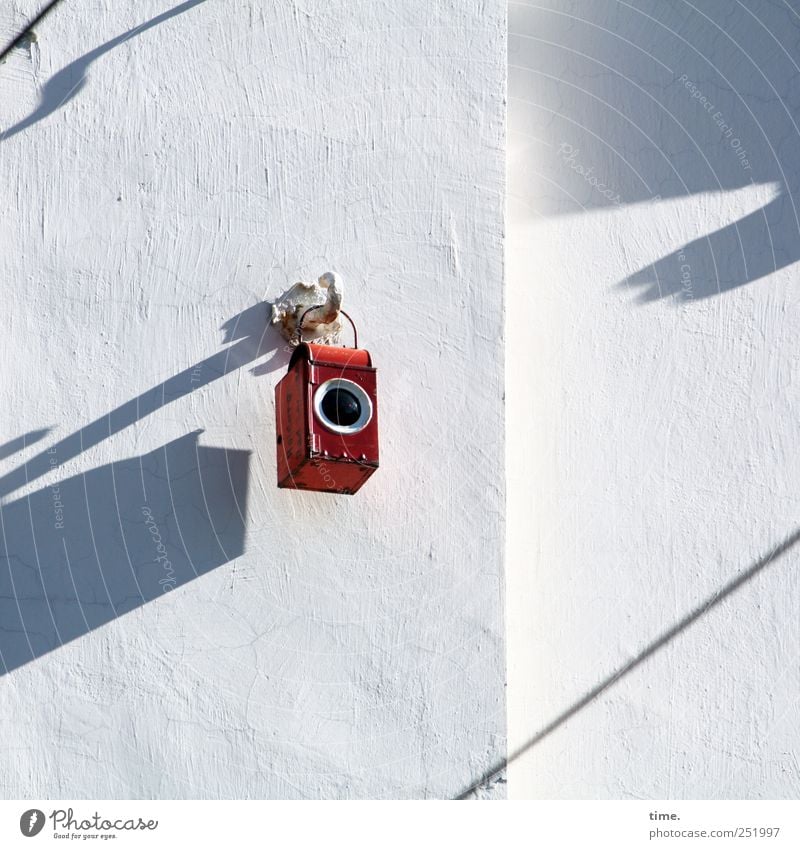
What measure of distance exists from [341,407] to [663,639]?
1.60 m

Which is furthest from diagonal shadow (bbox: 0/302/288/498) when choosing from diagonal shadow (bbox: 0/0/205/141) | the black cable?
the black cable

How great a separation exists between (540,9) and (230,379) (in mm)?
2133

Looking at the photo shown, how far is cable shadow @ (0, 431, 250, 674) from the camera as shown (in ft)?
17.0

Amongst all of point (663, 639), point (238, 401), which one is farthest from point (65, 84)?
point (663, 639)

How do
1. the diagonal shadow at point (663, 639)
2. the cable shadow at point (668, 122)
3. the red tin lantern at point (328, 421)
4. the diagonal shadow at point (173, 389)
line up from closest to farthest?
the red tin lantern at point (328, 421), the diagonal shadow at point (173, 389), the diagonal shadow at point (663, 639), the cable shadow at point (668, 122)

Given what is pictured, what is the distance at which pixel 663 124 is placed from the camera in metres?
6.48

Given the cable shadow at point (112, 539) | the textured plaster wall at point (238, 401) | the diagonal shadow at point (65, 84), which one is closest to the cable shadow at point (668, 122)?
the textured plaster wall at point (238, 401)

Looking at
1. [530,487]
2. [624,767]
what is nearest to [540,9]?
[530,487]

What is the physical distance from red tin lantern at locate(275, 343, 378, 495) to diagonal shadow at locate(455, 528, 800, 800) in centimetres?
116

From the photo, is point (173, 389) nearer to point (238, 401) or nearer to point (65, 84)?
point (238, 401)

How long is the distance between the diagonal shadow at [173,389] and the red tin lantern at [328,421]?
0.28 metres

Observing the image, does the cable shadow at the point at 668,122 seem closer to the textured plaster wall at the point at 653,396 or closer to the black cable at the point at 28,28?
the textured plaster wall at the point at 653,396

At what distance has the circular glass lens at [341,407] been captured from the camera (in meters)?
5.21

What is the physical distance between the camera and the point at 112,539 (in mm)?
5305
